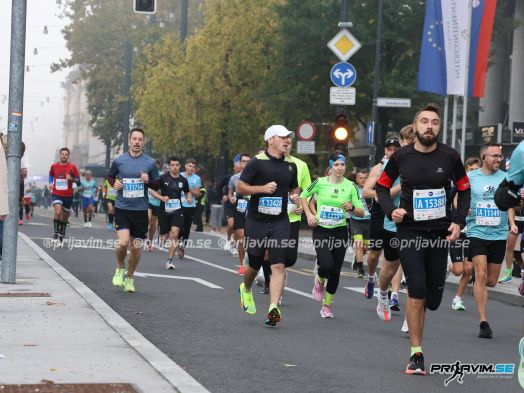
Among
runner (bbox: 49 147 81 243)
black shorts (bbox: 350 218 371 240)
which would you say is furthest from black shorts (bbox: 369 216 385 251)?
runner (bbox: 49 147 81 243)

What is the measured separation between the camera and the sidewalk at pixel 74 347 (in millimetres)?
7539

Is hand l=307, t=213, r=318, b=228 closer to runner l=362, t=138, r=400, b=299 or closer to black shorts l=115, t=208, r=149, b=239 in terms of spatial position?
runner l=362, t=138, r=400, b=299

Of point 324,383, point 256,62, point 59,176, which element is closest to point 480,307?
point 324,383

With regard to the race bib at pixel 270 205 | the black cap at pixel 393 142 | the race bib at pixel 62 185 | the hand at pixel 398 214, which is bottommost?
the race bib at pixel 62 185

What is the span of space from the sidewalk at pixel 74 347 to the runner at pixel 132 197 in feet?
3.96

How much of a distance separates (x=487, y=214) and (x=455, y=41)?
14.4 metres

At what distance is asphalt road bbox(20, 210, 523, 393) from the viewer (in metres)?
8.44

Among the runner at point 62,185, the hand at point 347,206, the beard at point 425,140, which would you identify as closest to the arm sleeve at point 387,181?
the beard at point 425,140

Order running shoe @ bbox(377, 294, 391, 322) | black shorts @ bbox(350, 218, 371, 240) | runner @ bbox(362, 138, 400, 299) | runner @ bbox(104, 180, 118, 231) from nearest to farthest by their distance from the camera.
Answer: running shoe @ bbox(377, 294, 391, 322), runner @ bbox(362, 138, 400, 299), black shorts @ bbox(350, 218, 371, 240), runner @ bbox(104, 180, 118, 231)

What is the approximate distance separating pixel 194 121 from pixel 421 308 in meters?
39.2

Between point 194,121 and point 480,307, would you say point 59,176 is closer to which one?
point 480,307

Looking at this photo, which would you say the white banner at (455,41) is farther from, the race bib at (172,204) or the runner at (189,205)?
the race bib at (172,204)

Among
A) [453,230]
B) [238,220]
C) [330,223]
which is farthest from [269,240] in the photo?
[238,220]

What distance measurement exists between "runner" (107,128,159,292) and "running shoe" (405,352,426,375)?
6.08 m
